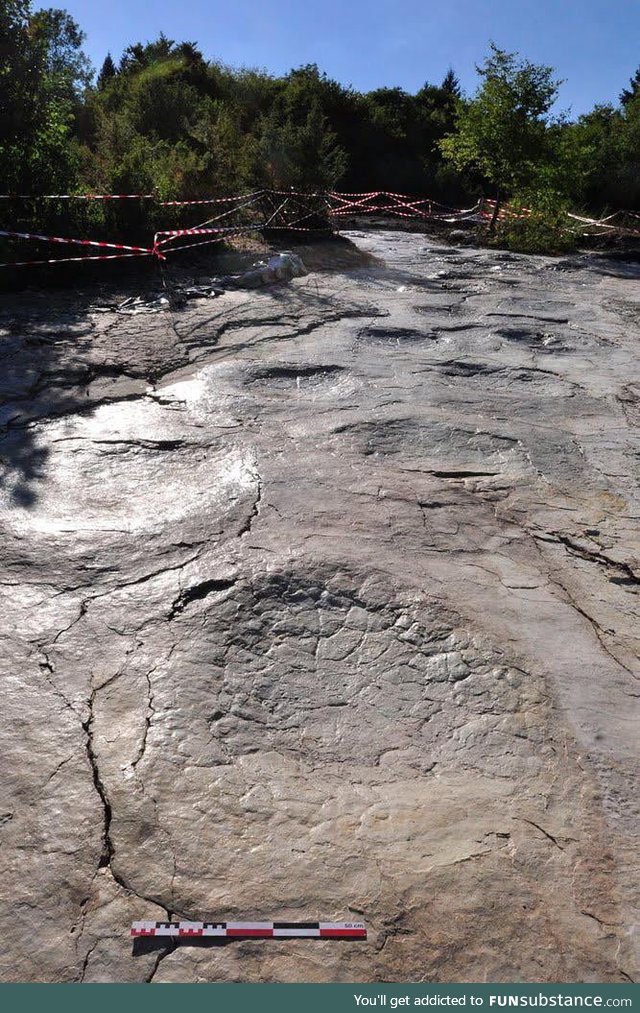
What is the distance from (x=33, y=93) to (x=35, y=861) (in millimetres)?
9407

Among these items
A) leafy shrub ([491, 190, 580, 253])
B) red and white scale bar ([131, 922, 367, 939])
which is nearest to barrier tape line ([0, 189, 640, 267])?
leafy shrub ([491, 190, 580, 253])

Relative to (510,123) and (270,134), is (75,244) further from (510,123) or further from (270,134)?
(510,123)

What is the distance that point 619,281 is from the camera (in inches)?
418

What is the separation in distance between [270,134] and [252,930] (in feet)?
43.6

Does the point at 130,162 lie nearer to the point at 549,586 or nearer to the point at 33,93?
the point at 33,93

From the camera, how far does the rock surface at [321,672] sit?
2.08 metres

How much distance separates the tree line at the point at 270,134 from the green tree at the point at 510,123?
0.06ft

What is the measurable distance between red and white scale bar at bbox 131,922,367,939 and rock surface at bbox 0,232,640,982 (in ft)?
0.10

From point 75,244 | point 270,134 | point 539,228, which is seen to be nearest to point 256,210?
point 270,134

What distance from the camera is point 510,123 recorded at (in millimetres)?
13672

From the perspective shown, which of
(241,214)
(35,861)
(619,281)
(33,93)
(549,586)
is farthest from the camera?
(241,214)

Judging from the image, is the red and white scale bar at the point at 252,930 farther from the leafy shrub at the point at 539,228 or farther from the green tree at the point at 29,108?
the leafy shrub at the point at 539,228

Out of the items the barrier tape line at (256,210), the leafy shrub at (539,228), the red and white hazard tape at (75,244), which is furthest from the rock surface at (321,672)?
the leafy shrub at (539,228)

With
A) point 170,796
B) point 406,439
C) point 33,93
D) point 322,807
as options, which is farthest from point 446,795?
point 33,93
